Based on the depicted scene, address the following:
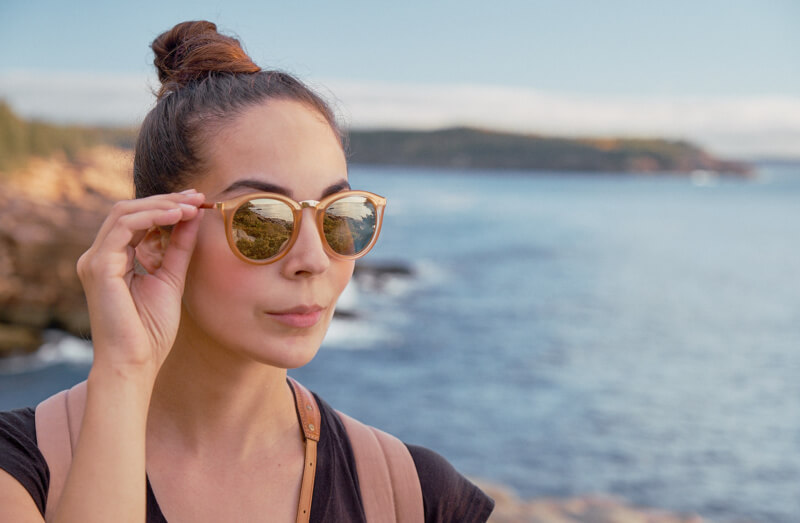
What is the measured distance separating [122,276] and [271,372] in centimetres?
55

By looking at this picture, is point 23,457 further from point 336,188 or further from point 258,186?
point 336,188

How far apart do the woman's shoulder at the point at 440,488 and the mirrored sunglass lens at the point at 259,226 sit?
0.59m

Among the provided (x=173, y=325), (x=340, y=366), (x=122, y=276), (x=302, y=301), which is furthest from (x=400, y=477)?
(x=340, y=366)

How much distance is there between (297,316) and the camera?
6.57 feet

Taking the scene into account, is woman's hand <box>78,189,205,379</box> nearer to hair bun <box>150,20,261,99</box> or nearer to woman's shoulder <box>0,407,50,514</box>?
woman's shoulder <box>0,407,50,514</box>

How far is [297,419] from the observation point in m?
2.27

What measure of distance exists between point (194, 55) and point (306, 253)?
74 cm

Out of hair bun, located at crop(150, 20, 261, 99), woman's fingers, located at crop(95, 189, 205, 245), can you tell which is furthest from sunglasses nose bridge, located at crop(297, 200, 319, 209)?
hair bun, located at crop(150, 20, 261, 99)

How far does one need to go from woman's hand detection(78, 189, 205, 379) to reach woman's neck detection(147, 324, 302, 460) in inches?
9.9

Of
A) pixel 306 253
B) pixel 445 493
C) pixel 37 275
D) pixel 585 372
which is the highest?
pixel 306 253

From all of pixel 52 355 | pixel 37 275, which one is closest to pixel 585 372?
pixel 52 355

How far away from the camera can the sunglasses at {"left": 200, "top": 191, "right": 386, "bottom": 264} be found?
6.36 ft

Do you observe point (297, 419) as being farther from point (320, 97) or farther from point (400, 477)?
point (320, 97)

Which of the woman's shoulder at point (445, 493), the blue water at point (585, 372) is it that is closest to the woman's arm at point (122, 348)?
the woman's shoulder at point (445, 493)
